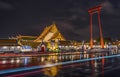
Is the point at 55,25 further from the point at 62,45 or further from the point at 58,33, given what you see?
the point at 62,45

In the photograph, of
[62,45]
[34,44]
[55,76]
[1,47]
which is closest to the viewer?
[55,76]

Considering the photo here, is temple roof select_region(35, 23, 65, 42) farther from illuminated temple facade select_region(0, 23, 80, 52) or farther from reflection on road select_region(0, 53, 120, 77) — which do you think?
reflection on road select_region(0, 53, 120, 77)

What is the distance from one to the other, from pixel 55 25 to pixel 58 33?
4735mm

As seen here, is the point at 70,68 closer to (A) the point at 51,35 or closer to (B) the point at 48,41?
(B) the point at 48,41

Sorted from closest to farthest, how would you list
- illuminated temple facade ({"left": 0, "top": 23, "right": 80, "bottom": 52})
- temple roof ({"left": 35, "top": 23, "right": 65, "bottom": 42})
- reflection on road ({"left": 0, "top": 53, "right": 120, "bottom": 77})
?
reflection on road ({"left": 0, "top": 53, "right": 120, "bottom": 77})
illuminated temple facade ({"left": 0, "top": 23, "right": 80, "bottom": 52})
temple roof ({"left": 35, "top": 23, "right": 65, "bottom": 42})

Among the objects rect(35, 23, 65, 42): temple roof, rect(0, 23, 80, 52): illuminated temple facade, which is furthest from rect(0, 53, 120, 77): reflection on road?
rect(35, 23, 65, 42): temple roof

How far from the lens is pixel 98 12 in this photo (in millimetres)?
85312

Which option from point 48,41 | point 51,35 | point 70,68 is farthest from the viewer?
point 51,35

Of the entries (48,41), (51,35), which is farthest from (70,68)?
(51,35)

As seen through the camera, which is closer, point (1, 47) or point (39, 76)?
point (39, 76)

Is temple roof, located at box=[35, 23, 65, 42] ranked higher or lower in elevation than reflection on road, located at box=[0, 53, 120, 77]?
higher

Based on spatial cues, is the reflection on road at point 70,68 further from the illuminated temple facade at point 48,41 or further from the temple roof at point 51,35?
the temple roof at point 51,35

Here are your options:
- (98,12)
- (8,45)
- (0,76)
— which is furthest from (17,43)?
(0,76)

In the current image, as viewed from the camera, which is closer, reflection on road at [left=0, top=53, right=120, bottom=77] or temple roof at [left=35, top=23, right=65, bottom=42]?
reflection on road at [left=0, top=53, right=120, bottom=77]
